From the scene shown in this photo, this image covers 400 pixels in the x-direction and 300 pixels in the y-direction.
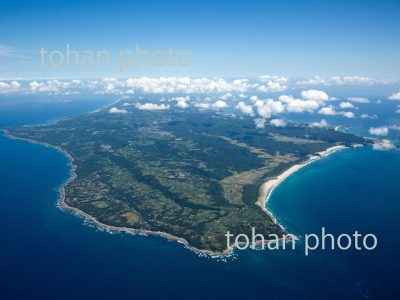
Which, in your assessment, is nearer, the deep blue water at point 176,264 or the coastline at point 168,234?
the deep blue water at point 176,264

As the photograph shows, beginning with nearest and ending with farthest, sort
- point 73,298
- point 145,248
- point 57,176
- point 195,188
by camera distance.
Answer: point 73,298, point 145,248, point 195,188, point 57,176

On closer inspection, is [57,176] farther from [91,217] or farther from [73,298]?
[73,298]

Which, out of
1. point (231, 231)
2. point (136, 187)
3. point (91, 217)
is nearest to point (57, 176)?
point (136, 187)

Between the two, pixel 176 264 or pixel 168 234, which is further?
pixel 168 234

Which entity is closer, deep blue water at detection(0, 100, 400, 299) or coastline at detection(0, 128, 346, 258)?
deep blue water at detection(0, 100, 400, 299)

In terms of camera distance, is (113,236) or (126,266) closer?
(126,266)

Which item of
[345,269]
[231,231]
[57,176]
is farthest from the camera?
[57,176]

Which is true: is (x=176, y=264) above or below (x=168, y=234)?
below
